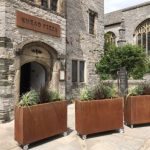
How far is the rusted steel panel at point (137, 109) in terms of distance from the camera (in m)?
7.14

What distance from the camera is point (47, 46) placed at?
32.9 feet

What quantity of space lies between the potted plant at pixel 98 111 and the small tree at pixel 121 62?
816 cm

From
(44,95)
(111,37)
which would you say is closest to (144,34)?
(111,37)

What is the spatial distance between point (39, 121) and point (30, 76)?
20.3 feet

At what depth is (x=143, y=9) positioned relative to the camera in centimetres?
2231

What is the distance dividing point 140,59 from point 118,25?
10.8m

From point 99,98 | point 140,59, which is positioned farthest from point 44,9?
point 140,59

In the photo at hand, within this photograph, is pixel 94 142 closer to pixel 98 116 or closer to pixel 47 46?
pixel 98 116

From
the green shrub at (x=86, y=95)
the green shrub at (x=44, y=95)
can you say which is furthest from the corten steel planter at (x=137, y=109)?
the green shrub at (x=44, y=95)

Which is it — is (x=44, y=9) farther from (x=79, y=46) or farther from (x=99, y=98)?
(x=99, y=98)

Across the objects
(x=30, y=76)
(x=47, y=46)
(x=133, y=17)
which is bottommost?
(x=30, y=76)

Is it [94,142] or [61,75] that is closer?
[94,142]

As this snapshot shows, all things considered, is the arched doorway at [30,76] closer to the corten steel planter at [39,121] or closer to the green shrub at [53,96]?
the green shrub at [53,96]

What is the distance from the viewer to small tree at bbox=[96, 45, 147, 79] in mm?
15023
